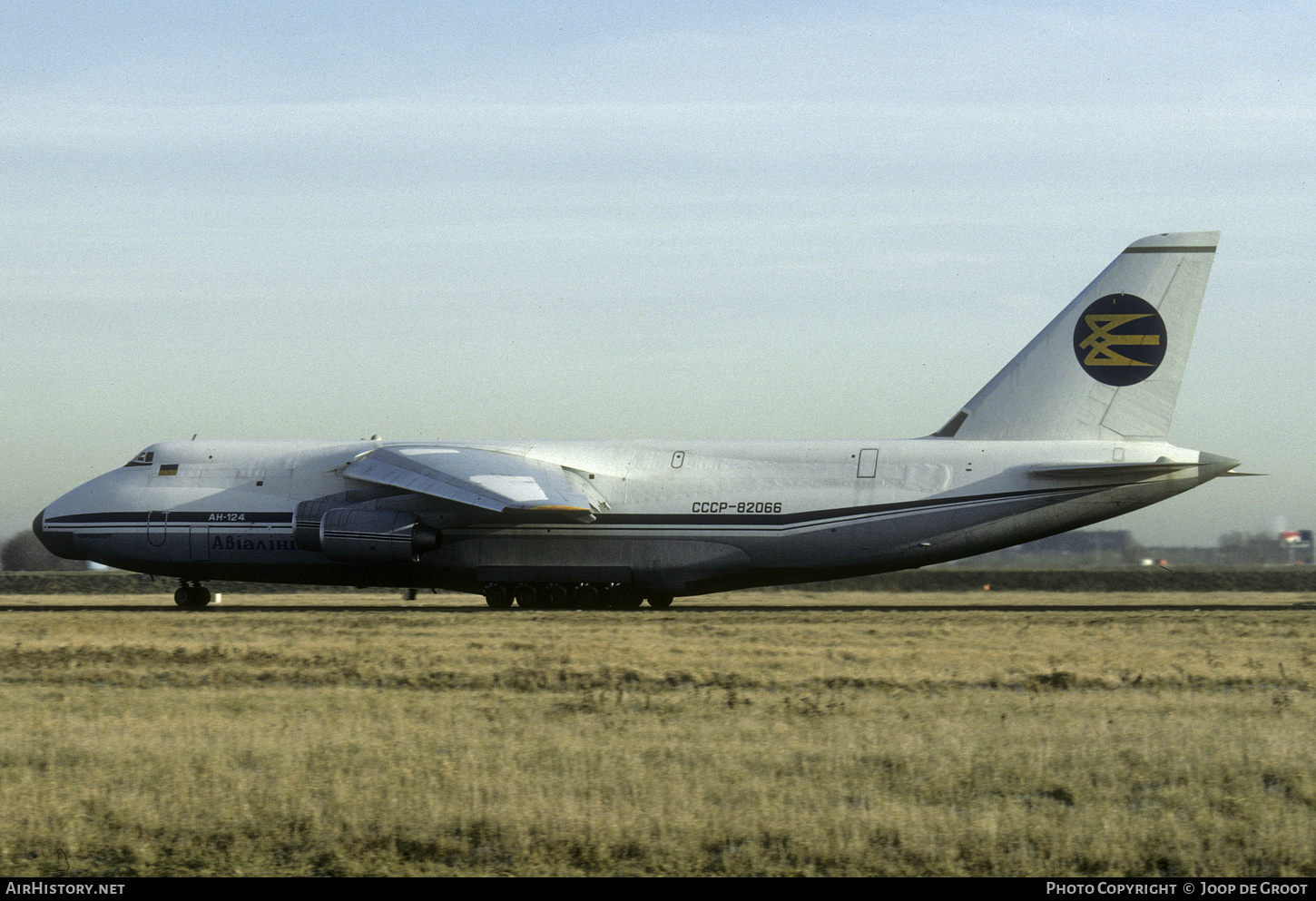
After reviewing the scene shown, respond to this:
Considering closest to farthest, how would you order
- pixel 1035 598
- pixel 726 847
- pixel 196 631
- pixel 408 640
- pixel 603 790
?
1. pixel 726 847
2. pixel 603 790
3. pixel 408 640
4. pixel 196 631
5. pixel 1035 598

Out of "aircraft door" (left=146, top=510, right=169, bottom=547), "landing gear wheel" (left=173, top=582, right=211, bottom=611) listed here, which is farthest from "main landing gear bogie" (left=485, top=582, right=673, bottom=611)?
"aircraft door" (left=146, top=510, right=169, bottom=547)

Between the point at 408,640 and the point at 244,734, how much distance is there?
10.5 m

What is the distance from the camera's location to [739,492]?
3116cm

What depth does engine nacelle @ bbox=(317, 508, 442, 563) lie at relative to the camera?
31.1m

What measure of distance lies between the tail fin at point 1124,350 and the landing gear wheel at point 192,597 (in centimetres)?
2040

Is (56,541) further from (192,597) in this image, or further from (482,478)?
(482,478)

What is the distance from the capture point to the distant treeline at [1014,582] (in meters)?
45.6

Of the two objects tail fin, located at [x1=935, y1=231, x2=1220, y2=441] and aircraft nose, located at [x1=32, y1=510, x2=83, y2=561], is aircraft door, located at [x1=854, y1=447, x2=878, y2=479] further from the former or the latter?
aircraft nose, located at [x1=32, y1=510, x2=83, y2=561]

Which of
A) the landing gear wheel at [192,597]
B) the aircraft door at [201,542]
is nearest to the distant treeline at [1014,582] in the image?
the landing gear wheel at [192,597]

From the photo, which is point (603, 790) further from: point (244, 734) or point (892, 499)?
point (892, 499)

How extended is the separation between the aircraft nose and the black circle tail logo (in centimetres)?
2528

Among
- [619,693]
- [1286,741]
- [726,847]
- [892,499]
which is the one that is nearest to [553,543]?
[892,499]

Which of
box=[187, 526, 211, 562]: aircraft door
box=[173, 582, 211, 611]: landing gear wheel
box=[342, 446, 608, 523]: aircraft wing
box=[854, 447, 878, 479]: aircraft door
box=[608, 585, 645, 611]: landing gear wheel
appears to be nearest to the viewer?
box=[342, 446, 608, 523]: aircraft wing
